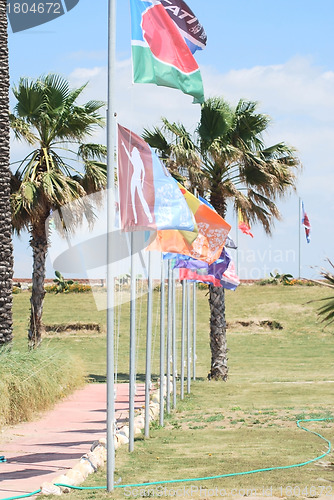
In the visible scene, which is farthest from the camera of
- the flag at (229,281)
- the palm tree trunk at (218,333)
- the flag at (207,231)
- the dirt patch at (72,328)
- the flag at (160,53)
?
the dirt patch at (72,328)

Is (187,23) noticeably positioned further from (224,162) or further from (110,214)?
(224,162)

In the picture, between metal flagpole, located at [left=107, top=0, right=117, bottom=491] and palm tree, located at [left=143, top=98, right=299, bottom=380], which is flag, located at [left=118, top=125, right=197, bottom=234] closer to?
metal flagpole, located at [left=107, top=0, right=117, bottom=491]

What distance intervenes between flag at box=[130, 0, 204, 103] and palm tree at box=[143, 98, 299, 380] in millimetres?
13745

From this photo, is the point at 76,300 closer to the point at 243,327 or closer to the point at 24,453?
the point at 243,327

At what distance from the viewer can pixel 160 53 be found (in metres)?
9.96

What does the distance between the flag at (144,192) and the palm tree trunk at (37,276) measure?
13.3m

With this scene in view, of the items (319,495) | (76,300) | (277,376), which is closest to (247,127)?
(277,376)

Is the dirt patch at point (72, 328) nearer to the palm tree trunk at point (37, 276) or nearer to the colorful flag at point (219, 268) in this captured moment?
the palm tree trunk at point (37, 276)

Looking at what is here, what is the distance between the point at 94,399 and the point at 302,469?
32.0ft

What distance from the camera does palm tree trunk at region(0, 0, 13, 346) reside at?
1812 centimetres

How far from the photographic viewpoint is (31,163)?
77.7 ft

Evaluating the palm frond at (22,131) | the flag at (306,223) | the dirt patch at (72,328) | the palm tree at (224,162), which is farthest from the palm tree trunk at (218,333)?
the flag at (306,223)

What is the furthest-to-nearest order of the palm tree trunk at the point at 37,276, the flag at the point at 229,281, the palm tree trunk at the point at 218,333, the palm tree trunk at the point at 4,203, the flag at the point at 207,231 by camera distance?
1. the palm tree trunk at the point at 218,333
2. the palm tree trunk at the point at 37,276
3. the flag at the point at 229,281
4. the palm tree trunk at the point at 4,203
5. the flag at the point at 207,231

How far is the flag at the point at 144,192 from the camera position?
9.79m
